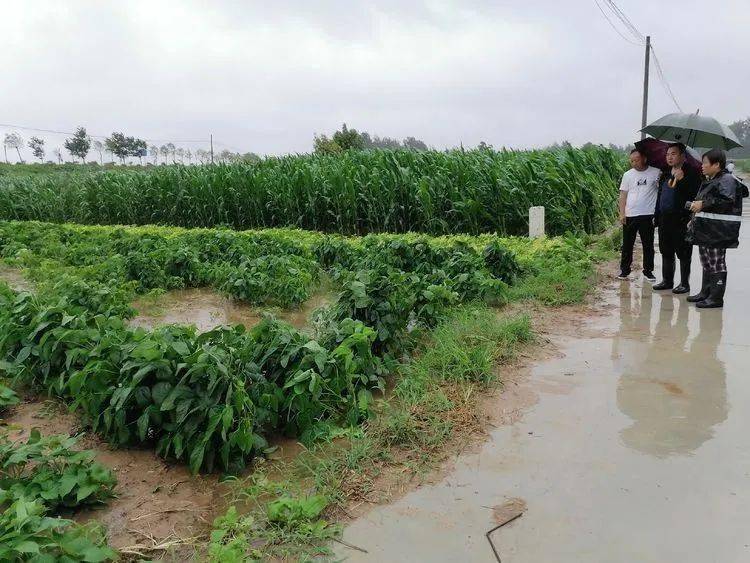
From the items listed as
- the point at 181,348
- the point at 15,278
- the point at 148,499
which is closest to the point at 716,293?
the point at 181,348

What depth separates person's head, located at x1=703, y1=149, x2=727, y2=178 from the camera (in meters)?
5.32

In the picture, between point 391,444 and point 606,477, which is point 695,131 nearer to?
point 606,477

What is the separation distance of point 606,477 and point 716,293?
149 inches

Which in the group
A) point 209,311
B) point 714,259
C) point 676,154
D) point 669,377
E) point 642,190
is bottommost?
point 669,377

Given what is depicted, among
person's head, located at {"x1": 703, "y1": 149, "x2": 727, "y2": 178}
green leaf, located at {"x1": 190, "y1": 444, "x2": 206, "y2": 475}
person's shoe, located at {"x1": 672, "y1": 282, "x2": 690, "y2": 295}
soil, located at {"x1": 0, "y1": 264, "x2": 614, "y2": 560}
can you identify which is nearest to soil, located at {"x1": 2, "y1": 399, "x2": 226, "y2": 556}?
soil, located at {"x1": 0, "y1": 264, "x2": 614, "y2": 560}

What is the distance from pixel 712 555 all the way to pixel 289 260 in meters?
5.59

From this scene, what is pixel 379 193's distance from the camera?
11758 mm

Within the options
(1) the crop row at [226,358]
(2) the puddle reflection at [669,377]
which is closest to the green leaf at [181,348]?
(1) the crop row at [226,358]

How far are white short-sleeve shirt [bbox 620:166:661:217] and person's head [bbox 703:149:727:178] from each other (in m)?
0.97

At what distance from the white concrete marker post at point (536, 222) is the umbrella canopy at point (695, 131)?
9.66 ft

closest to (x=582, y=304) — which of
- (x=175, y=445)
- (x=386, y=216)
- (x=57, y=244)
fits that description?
(x=175, y=445)

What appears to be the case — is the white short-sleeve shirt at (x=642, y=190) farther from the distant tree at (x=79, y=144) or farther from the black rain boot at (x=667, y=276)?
the distant tree at (x=79, y=144)

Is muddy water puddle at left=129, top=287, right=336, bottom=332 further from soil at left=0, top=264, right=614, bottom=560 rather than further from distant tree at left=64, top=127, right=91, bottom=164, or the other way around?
distant tree at left=64, top=127, right=91, bottom=164

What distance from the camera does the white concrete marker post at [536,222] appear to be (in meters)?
9.36
